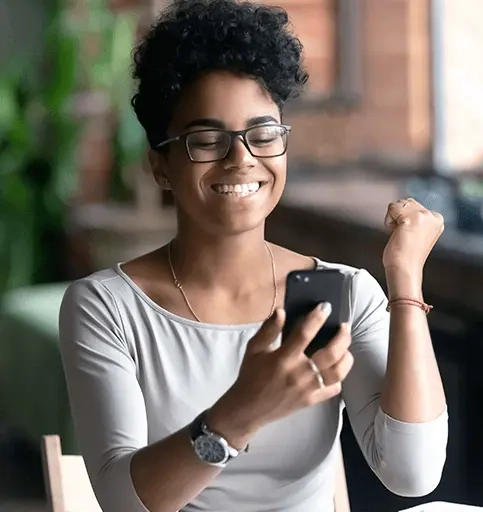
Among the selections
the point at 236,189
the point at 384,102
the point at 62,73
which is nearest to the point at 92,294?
the point at 236,189

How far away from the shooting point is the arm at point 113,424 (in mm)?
977

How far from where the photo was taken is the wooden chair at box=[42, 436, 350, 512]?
1315 millimetres

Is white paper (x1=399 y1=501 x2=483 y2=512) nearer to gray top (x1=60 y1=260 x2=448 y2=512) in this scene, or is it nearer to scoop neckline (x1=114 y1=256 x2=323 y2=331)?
gray top (x1=60 y1=260 x2=448 y2=512)

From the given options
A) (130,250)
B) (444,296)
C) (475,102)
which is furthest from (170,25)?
(130,250)

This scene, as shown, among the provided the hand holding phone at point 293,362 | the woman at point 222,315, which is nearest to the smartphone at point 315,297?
the hand holding phone at point 293,362

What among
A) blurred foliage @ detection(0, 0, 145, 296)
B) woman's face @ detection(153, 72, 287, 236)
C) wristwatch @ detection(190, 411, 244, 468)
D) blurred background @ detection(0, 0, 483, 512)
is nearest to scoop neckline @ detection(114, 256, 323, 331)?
woman's face @ detection(153, 72, 287, 236)

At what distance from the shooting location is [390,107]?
121 inches

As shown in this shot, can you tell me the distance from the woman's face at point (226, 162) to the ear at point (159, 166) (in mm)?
50

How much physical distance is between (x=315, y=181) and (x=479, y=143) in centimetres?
67

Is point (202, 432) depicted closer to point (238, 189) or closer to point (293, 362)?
point (293, 362)

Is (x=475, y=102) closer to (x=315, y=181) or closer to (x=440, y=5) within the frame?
(x=440, y=5)

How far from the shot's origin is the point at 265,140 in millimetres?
1110

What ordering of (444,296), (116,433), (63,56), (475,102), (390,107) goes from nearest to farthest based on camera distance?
1. (116,433)
2. (444,296)
3. (475,102)
4. (390,107)
5. (63,56)

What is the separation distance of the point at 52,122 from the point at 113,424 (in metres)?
2.65
